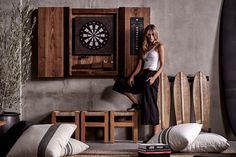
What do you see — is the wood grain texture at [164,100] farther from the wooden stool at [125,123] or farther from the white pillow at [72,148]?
the white pillow at [72,148]

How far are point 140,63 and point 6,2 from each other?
1891 millimetres

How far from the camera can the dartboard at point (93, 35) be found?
5.86 metres

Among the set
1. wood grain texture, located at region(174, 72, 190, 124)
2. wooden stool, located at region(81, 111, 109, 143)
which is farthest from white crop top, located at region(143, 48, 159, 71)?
wooden stool, located at region(81, 111, 109, 143)

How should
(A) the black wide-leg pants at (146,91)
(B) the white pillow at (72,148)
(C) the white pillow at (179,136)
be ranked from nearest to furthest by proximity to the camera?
(B) the white pillow at (72,148)
(C) the white pillow at (179,136)
(A) the black wide-leg pants at (146,91)

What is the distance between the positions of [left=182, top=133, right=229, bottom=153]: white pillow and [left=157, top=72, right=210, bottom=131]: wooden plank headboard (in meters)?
1.94

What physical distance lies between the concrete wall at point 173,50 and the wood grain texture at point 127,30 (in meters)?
0.12

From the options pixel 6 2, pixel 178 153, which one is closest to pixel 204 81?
pixel 178 153

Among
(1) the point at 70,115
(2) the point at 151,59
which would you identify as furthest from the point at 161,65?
(1) the point at 70,115

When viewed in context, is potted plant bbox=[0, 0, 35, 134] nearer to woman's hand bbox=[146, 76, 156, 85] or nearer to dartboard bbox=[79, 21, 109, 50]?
Answer: dartboard bbox=[79, 21, 109, 50]

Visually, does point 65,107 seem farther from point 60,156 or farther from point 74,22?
point 60,156

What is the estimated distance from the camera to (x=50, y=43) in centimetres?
585

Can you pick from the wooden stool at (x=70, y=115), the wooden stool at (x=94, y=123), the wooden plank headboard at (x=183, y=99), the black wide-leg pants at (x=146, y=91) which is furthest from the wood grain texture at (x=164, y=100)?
the wooden stool at (x=70, y=115)

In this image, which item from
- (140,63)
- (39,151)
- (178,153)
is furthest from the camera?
(140,63)

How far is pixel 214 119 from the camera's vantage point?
591 cm
